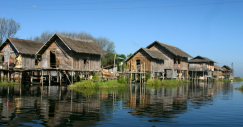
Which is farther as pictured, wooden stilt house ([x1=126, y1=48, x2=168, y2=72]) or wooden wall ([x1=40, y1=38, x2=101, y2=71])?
wooden stilt house ([x1=126, y1=48, x2=168, y2=72])

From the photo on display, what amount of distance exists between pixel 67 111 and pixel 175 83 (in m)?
29.8

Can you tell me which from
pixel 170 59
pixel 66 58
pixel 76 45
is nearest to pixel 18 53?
pixel 66 58

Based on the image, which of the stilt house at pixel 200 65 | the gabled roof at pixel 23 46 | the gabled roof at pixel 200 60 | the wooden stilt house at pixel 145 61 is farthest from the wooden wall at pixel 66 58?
the gabled roof at pixel 200 60

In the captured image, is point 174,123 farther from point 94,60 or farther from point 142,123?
point 94,60

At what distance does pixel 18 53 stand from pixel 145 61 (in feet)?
67.0

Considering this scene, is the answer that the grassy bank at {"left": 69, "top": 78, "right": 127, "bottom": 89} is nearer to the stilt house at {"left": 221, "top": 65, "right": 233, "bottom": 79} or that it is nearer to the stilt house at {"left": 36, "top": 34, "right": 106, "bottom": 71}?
the stilt house at {"left": 36, "top": 34, "right": 106, "bottom": 71}

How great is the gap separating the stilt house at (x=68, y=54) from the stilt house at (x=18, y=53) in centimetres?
411

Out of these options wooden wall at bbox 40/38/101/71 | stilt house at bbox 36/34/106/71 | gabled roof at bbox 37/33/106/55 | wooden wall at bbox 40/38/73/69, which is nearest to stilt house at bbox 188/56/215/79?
gabled roof at bbox 37/33/106/55

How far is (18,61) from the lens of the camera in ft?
131

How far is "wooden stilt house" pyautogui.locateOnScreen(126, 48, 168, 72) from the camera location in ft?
136

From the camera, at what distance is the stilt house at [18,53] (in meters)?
39.2

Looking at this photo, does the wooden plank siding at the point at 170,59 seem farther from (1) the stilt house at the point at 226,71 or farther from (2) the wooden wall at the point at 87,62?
(1) the stilt house at the point at 226,71

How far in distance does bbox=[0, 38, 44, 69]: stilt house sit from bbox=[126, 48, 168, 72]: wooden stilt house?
52.9 ft

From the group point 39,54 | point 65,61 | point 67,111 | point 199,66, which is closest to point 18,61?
point 39,54
